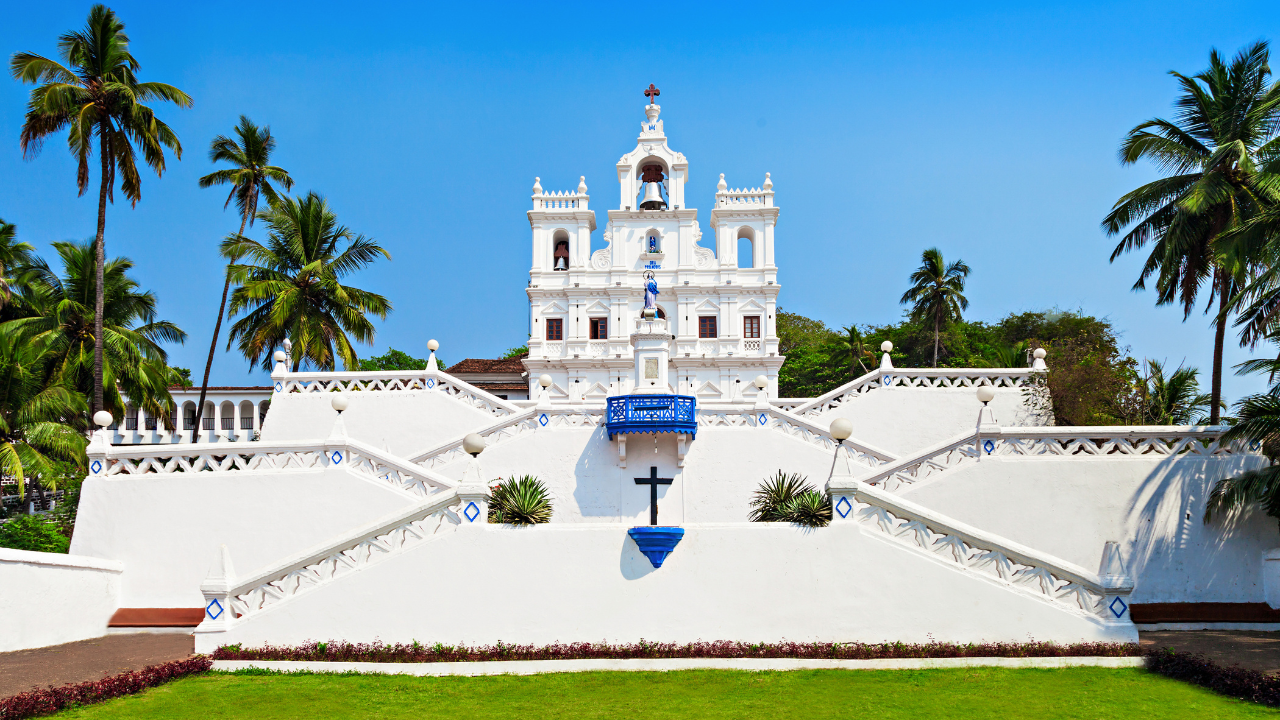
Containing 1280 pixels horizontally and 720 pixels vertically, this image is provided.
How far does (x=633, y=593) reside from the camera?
45.3ft

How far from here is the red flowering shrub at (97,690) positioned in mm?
10859

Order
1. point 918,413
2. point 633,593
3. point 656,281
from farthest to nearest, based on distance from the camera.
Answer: point 656,281, point 918,413, point 633,593

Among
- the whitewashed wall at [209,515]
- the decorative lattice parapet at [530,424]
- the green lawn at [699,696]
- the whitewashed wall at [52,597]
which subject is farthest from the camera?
the decorative lattice parapet at [530,424]

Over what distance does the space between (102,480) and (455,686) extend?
11.4 metres

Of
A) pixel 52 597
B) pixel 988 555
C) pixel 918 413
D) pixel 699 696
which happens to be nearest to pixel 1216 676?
pixel 988 555

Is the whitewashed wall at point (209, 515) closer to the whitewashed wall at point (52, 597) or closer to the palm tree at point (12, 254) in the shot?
the whitewashed wall at point (52, 597)

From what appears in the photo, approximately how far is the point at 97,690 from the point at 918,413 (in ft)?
69.4

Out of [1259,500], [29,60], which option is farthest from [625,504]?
[29,60]

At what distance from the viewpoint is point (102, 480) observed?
19.0 m

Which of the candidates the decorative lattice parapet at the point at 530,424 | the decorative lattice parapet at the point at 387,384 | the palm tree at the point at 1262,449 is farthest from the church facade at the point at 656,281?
the palm tree at the point at 1262,449

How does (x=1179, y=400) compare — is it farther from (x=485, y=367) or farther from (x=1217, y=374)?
(x=485, y=367)

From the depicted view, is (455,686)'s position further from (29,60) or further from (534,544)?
(29,60)

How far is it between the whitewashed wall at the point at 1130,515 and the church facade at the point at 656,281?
76.4ft

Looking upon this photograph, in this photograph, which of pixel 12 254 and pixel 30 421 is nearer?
pixel 30 421
